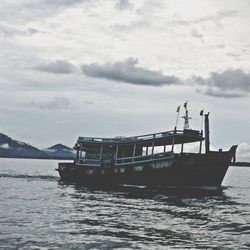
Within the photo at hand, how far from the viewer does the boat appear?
36.8m

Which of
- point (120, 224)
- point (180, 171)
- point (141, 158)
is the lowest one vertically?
point (120, 224)

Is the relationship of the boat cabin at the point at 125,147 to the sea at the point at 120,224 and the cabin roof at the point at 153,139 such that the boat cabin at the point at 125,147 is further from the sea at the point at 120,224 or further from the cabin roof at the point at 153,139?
the sea at the point at 120,224

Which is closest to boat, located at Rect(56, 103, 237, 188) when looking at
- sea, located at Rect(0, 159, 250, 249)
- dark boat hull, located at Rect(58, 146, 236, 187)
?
dark boat hull, located at Rect(58, 146, 236, 187)

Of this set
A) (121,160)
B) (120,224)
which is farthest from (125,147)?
(120,224)

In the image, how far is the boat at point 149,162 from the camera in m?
36.8

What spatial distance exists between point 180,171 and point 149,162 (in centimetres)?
335

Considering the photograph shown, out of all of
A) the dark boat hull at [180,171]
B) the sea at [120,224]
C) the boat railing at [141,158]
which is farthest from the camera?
the boat railing at [141,158]

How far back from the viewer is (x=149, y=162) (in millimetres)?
39250

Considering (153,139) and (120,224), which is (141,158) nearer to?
(153,139)

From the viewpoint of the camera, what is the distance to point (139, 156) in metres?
40.7

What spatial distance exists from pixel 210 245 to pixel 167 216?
6.96 m

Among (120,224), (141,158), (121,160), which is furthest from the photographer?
(121,160)

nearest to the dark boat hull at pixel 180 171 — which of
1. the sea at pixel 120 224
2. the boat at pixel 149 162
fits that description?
the boat at pixel 149 162

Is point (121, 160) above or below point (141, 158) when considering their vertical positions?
below
